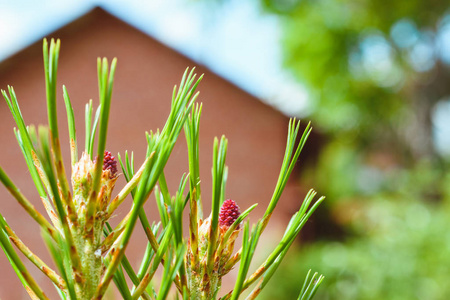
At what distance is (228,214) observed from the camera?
0.20m

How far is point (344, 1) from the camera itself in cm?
611

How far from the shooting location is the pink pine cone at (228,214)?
199 millimetres

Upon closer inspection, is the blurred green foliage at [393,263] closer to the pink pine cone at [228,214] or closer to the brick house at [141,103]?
the brick house at [141,103]

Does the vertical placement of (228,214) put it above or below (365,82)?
below

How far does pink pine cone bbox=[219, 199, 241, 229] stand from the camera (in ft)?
0.65

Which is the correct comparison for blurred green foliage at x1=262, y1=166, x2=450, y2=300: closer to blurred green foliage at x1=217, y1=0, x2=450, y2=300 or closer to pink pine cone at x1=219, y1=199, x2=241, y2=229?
blurred green foliage at x1=217, y1=0, x2=450, y2=300

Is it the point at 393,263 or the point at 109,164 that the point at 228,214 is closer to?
the point at 109,164

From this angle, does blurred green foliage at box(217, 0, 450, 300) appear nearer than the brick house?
No

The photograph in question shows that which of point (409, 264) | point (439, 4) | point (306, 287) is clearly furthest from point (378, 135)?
point (306, 287)

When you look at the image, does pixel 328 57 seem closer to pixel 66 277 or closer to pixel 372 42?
pixel 372 42

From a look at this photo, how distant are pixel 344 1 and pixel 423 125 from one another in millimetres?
1864

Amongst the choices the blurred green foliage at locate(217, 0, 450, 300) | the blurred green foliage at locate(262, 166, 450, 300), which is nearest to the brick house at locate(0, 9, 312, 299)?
the blurred green foliage at locate(262, 166, 450, 300)

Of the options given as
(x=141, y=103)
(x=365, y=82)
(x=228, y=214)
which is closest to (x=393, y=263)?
(x=141, y=103)

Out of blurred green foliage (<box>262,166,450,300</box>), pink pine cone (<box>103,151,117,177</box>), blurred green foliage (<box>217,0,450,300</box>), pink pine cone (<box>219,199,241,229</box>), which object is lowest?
pink pine cone (<box>103,151,117,177</box>)
